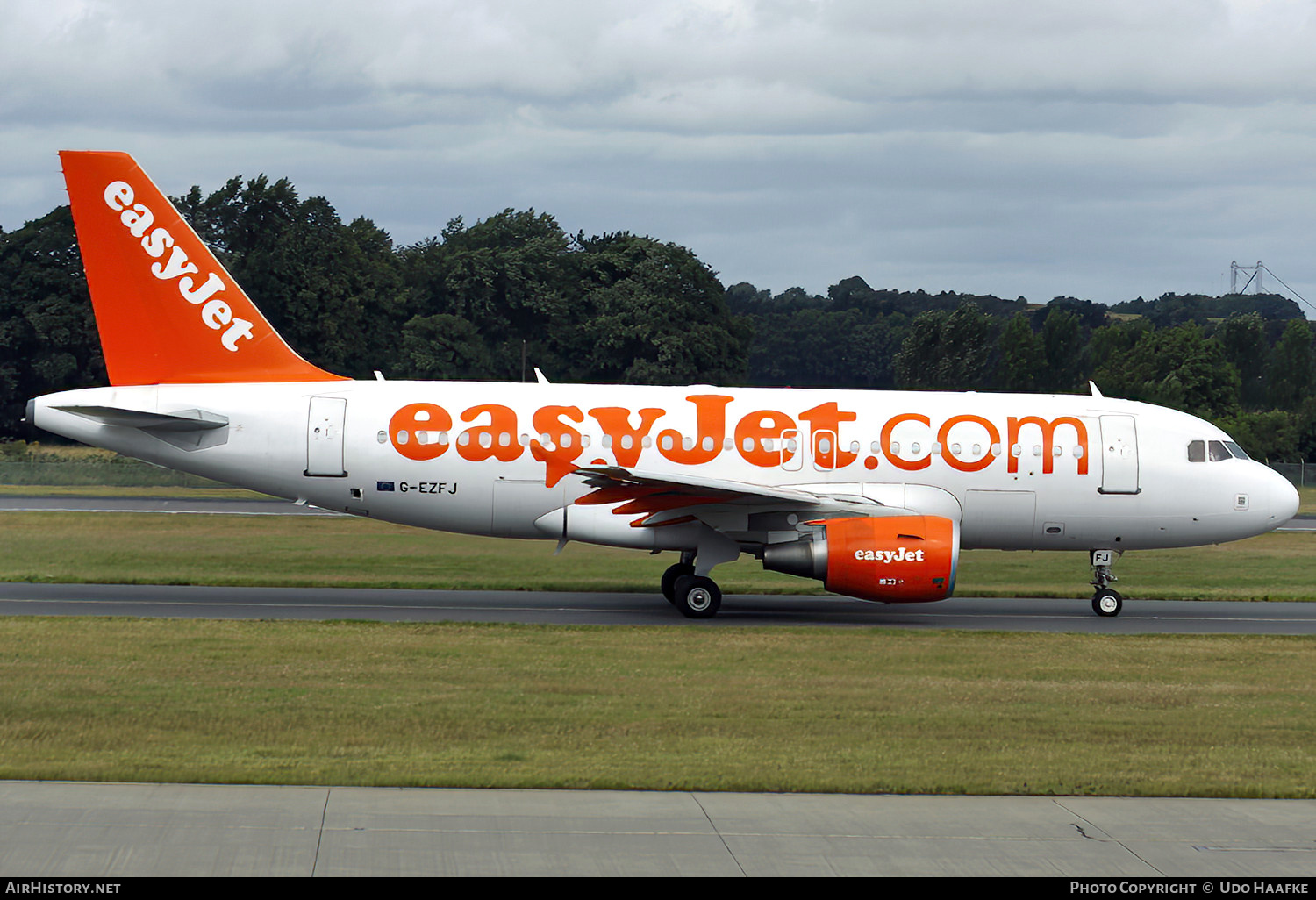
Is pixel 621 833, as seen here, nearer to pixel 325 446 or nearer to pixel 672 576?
pixel 672 576

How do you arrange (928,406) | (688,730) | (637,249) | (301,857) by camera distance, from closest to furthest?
(301,857) → (688,730) → (928,406) → (637,249)

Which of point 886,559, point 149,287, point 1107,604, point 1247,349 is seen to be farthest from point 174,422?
point 1247,349

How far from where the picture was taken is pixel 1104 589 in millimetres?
23453

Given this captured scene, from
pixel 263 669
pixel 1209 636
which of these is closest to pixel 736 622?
pixel 1209 636

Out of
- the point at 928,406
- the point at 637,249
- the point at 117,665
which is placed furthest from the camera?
the point at 637,249

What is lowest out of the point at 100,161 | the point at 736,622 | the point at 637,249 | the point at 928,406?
the point at 736,622

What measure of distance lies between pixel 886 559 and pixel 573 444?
5535 millimetres

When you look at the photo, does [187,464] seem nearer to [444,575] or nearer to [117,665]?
[444,575]

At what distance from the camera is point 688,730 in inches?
499

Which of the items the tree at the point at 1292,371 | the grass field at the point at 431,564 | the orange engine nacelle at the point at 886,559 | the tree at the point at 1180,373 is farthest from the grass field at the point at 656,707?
the tree at the point at 1292,371

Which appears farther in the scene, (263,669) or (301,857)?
(263,669)

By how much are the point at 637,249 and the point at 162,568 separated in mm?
53768

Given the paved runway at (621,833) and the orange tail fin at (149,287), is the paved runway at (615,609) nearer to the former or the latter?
the orange tail fin at (149,287)

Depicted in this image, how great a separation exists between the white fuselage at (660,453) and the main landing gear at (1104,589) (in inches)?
18.2
